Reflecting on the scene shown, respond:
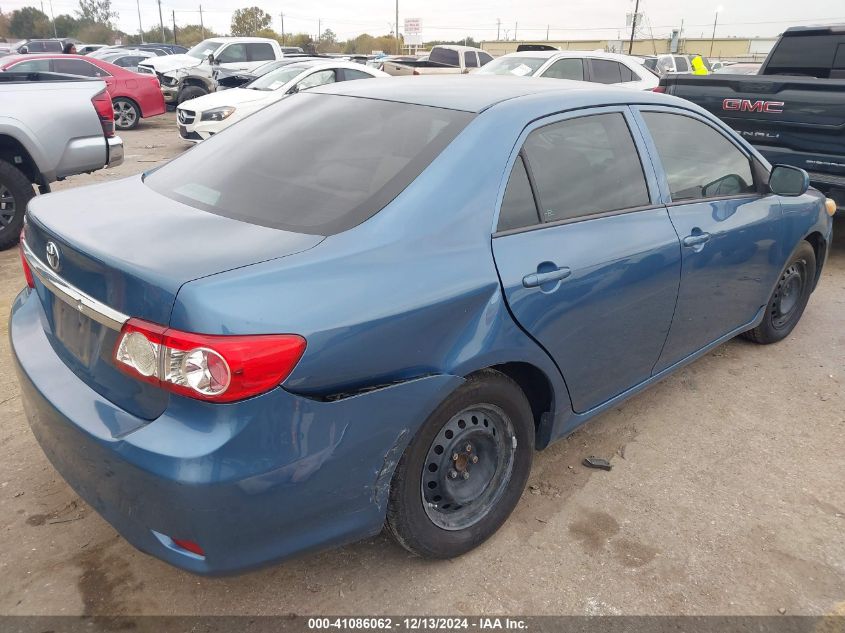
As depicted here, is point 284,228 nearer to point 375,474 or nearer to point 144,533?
point 375,474

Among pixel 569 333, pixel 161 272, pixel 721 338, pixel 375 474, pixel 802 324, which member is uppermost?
pixel 161 272

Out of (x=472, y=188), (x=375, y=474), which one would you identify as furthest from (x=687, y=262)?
(x=375, y=474)

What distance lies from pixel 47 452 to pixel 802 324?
4.83 metres

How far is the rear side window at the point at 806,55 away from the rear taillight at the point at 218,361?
302 inches

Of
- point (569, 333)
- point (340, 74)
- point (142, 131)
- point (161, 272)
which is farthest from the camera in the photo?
point (142, 131)

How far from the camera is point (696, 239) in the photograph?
10.4 feet

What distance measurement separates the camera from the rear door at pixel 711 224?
3.16m

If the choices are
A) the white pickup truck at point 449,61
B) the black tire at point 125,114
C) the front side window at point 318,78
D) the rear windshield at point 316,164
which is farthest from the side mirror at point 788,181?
the white pickup truck at point 449,61

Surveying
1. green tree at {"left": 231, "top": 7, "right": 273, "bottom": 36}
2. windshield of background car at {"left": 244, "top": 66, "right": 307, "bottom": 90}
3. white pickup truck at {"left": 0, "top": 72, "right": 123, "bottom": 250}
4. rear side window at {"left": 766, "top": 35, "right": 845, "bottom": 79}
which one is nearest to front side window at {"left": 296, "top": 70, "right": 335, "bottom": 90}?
windshield of background car at {"left": 244, "top": 66, "right": 307, "bottom": 90}

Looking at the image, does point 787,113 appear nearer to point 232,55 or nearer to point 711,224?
point 711,224

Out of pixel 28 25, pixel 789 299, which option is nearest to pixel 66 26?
pixel 28 25

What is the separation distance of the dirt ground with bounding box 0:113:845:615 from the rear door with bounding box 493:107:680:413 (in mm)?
439

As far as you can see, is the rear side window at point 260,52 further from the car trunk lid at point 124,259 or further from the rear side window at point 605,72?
the car trunk lid at point 124,259

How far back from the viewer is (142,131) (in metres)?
15.0
